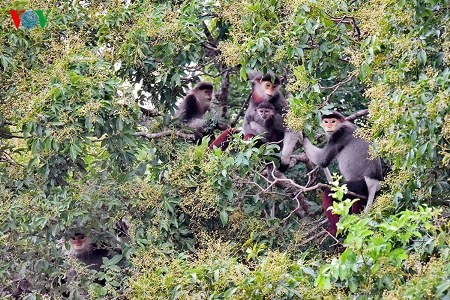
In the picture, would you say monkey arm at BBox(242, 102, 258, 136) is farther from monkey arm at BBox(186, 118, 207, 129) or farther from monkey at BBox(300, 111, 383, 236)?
monkey at BBox(300, 111, 383, 236)

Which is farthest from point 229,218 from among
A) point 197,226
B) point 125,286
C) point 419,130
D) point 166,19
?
point 419,130

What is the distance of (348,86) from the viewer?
6789 millimetres

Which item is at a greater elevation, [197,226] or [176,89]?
[176,89]

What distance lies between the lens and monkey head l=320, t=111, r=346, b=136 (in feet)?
22.0

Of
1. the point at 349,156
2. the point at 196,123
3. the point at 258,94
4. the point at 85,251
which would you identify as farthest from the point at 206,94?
the point at 85,251

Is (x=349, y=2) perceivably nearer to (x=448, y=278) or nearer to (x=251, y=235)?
(x=251, y=235)

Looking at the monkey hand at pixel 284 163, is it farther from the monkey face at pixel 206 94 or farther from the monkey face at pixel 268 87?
the monkey face at pixel 206 94

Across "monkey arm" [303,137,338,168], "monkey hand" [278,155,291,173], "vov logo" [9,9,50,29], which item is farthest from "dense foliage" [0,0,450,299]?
"monkey arm" [303,137,338,168]

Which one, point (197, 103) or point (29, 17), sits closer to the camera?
point (29, 17)

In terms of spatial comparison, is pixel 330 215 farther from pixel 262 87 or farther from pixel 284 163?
pixel 262 87

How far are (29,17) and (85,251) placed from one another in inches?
66.8

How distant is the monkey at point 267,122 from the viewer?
7160 mm

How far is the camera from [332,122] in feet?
22.2

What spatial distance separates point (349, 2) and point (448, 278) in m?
2.64
